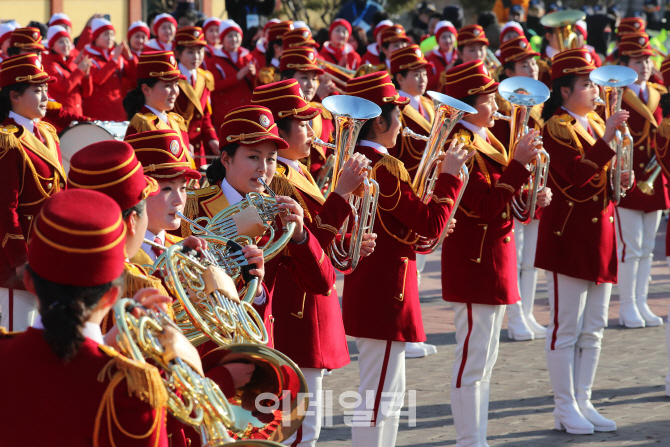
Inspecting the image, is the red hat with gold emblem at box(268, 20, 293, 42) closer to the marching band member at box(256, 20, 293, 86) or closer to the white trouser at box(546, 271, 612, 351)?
the marching band member at box(256, 20, 293, 86)

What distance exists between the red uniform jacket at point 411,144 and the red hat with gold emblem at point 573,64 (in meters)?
0.98

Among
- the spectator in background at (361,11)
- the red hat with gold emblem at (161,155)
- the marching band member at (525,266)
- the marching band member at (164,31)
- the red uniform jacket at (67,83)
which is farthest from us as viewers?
the spectator in background at (361,11)

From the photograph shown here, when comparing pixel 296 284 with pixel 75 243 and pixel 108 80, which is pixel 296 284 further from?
pixel 108 80

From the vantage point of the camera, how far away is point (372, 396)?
4.31 metres

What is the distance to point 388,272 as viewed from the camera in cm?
445

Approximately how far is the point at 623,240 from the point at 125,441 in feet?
21.8

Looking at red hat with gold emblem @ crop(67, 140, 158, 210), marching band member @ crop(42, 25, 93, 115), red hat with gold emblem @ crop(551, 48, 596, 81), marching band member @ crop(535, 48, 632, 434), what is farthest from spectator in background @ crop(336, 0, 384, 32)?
red hat with gold emblem @ crop(67, 140, 158, 210)

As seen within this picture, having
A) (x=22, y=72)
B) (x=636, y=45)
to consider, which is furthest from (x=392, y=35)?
(x=22, y=72)

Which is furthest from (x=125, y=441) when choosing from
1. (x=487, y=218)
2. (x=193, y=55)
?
(x=193, y=55)

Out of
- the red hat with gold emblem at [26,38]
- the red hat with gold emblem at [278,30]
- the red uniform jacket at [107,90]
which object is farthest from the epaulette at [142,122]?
the red hat with gold emblem at [278,30]

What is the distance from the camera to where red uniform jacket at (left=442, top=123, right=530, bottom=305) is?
4.77 meters

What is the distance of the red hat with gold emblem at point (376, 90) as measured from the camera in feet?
14.6

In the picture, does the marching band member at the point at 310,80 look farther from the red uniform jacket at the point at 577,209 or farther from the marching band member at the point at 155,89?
the red uniform jacket at the point at 577,209

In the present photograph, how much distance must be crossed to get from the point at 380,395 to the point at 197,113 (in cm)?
588
